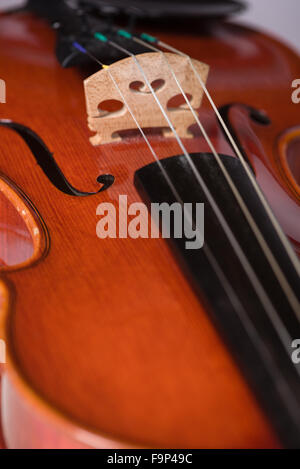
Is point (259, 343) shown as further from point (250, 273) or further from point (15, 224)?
point (15, 224)

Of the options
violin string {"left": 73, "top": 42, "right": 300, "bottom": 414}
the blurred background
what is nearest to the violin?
violin string {"left": 73, "top": 42, "right": 300, "bottom": 414}

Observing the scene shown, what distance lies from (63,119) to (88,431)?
54 centimetres

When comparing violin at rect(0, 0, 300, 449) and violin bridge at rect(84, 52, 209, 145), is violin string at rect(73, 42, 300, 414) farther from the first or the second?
violin bridge at rect(84, 52, 209, 145)

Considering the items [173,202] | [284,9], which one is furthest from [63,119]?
[284,9]

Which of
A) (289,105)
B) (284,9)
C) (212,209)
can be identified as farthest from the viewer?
(284,9)

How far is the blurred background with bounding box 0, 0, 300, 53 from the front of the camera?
1994 millimetres

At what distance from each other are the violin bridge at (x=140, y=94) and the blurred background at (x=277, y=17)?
1.44m

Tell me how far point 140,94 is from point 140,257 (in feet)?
0.96

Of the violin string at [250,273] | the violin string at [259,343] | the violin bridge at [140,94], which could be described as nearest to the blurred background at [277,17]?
the violin bridge at [140,94]

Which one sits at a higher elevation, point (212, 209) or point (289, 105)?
point (289, 105)

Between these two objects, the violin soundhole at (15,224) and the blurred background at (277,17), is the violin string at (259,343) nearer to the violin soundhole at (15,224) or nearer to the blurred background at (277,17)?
the violin soundhole at (15,224)

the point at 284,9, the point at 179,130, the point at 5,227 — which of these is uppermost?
the point at 284,9
